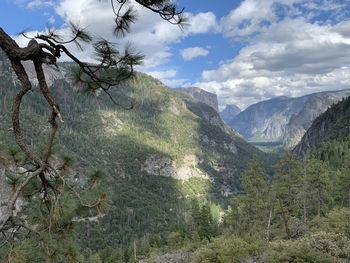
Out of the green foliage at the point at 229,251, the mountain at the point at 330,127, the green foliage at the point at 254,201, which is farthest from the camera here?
the mountain at the point at 330,127

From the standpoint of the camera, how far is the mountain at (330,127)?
11506cm

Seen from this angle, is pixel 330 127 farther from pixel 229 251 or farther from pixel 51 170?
pixel 51 170

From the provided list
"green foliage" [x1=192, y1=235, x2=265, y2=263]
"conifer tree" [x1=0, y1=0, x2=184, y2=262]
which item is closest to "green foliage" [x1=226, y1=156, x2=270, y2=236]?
"green foliage" [x1=192, y1=235, x2=265, y2=263]

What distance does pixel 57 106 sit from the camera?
3.79m

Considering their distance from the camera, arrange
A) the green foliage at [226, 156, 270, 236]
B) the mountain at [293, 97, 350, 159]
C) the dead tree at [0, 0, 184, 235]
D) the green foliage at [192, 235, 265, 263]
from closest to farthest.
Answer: the dead tree at [0, 0, 184, 235] → the green foliage at [192, 235, 265, 263] → the green foliage at [226, 156, 270, 236] → the mountain at [293, 97, 350, 159]

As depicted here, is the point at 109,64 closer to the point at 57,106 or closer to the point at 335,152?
the point at 57,106

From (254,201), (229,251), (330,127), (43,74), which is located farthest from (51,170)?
(330,127)

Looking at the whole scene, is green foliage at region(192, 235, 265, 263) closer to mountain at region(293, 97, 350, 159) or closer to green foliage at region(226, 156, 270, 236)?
green foliage at region(226, 156, 270, 236)

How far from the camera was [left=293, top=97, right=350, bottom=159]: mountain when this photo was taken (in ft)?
378

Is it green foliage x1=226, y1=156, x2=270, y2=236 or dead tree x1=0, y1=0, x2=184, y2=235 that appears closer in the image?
dead tree x1=0, y1=0, x2=184, y2=235

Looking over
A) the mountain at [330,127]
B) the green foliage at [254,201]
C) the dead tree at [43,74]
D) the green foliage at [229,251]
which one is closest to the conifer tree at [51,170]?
the dead tree at [43,74]

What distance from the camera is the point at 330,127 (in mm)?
136875

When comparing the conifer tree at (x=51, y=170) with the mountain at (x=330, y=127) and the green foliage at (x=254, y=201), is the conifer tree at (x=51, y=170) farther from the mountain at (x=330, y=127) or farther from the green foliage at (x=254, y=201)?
the mountain at (x=330, y=127)

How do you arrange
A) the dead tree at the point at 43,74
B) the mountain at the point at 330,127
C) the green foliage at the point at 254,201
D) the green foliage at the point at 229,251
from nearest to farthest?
the dead tree at the point at 43,74 < the green foliage at the point at 229,251 < the green foliage at the point at 254,201 < the mountain at the point at 330,127
